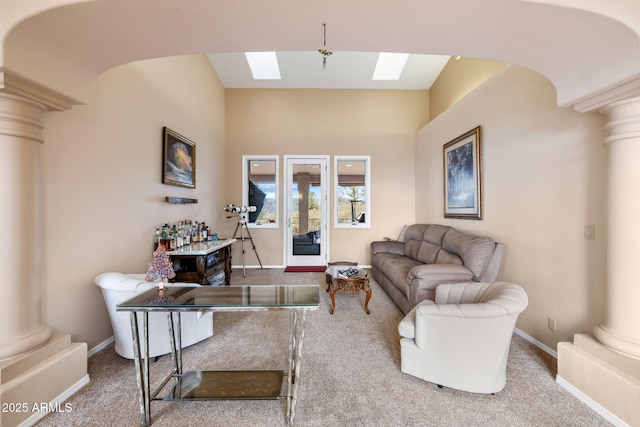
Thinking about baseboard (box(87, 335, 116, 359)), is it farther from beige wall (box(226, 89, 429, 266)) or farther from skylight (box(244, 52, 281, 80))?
skylight (box(244, 52, 281, 80))

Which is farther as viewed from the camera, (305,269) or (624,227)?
(305,269)

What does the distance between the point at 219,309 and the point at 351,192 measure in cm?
464

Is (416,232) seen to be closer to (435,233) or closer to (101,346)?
(435,233)

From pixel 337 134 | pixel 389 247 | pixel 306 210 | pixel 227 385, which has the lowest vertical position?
pixel 227 385

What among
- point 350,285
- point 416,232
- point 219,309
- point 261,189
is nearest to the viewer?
point 219,309

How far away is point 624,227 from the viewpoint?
1.67 meters

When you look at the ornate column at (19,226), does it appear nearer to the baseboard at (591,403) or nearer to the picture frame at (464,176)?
the baseboard at (591,403)

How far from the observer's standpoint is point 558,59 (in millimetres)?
1741

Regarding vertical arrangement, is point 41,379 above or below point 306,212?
below

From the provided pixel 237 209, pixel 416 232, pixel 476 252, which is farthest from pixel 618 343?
pixel 237 209

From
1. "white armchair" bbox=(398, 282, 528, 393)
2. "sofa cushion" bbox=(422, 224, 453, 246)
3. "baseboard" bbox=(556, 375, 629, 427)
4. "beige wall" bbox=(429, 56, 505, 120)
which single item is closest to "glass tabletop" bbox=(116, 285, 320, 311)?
"white armchair" bbox=(398, 282, 528, 393)

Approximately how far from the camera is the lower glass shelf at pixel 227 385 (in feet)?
5.55

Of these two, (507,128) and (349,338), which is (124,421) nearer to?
(349,338)

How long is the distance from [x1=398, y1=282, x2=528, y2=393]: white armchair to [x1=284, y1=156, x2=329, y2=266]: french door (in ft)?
12.9
